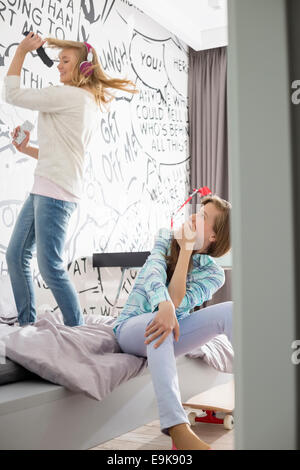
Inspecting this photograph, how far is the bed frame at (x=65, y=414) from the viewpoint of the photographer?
0.99m

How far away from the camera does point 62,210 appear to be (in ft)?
5.74

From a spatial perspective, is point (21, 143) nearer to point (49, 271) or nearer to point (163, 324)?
point (49, 271)

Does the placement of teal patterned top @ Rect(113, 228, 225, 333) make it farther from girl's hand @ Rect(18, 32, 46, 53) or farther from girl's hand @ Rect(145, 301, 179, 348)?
girl's hand @ Rect(18, 32, 46, 53)

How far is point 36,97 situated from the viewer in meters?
1.79

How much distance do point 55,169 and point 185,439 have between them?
1088 mm

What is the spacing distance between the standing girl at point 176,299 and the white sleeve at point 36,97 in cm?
67

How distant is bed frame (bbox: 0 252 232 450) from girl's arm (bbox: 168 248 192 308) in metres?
0.23

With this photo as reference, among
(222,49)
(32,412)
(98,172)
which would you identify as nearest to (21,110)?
(98,172)

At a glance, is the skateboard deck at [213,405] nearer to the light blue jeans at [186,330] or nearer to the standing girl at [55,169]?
the light blue jeans at [186,330]

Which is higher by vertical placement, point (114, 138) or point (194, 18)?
point (194, 18)

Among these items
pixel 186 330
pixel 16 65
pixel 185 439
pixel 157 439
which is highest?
pixel 16 65

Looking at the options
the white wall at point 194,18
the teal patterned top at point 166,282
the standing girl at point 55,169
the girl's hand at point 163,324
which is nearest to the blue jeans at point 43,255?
the standing girl at point 55,169

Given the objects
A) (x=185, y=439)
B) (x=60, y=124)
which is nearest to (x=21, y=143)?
(x=60, y=124)
